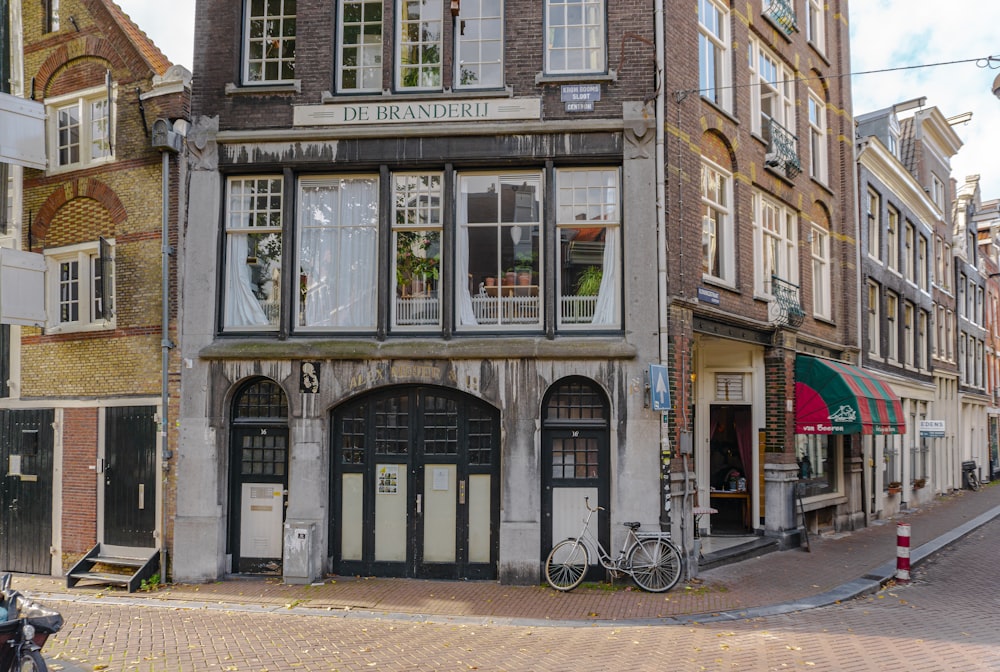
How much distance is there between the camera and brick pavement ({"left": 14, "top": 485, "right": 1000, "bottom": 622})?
36.1ft

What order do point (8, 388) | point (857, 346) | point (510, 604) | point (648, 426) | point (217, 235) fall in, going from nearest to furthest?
point (510, 604), point (648, 426), point (217, 235), point (8, 388), point (857, 346)

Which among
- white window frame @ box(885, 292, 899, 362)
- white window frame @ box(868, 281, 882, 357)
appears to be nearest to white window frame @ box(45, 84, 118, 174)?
white window frame @ box(868, 281, 882, 357)

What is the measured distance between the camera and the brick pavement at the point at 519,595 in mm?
11016

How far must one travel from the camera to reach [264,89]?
13570mm

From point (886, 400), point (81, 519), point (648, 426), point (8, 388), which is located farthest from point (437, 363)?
point (886, 400)

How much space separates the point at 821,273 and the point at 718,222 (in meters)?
5.93

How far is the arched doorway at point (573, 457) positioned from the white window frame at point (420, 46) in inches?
212

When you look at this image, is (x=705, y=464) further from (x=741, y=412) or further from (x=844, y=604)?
(x=844, y=604)

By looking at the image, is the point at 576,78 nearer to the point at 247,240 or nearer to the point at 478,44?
the point at 478,44

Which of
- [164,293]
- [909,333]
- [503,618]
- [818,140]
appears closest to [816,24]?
[818,140]

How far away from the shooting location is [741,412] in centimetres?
1766

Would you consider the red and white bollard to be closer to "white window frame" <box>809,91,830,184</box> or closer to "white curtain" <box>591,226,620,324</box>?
"white curtain" <box>591,226,620,324</box>

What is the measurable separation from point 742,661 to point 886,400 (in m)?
11.8

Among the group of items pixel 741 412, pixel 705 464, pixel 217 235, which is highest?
pixel 217 235
